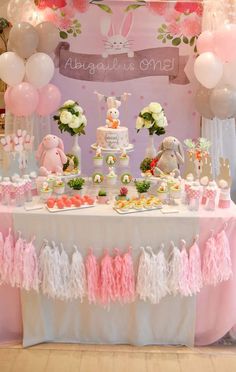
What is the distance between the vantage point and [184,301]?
8.63ft

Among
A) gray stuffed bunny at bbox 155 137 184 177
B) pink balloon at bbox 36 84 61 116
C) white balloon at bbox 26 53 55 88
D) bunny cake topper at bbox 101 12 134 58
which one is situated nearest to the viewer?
gray stuffed bunny at bbox 155 137 184 177

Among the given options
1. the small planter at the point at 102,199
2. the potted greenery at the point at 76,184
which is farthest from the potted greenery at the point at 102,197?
the potted greenery at the point at 76,184

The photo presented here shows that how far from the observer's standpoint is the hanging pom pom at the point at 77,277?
2.51m

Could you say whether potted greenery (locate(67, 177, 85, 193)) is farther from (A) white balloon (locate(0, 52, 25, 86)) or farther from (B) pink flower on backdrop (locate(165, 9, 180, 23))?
(B) pink flower on backdrop (locate(165, 9, 180, 23))

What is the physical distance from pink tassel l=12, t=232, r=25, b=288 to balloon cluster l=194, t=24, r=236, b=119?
1580mm

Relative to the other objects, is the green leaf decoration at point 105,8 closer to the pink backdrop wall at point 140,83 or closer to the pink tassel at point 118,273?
the pink backdrop wall at point 140,83

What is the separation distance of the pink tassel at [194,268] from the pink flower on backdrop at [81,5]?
199cm

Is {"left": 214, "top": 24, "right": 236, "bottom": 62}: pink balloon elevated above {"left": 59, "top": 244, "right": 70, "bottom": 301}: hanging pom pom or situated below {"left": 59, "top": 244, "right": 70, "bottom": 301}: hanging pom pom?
above

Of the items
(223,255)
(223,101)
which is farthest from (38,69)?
(223,255)

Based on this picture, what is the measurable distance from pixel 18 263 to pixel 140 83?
1769mm

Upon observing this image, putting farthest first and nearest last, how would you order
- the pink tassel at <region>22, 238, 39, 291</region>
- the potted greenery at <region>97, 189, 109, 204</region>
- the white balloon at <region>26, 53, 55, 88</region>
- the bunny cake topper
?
the bunny cake topper → the white balloon at <region>26, 53, 55, 88</region> → the potted greenery at <region>97, 189, 109, 204</region> → the pink tassel at <region>22, 238, 39, 291</region>

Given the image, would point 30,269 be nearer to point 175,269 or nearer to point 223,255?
point 175,269

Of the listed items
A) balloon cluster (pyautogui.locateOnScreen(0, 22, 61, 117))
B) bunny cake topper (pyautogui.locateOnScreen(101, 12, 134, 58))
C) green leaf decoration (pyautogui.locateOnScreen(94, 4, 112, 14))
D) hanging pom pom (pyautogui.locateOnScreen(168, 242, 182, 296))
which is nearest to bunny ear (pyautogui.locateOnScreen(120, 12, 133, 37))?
bunny cake topper (pyautogui.locateOnScreen(101, 12, 134, 58))

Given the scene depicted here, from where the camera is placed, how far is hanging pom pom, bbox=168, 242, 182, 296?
2496 millimetres
